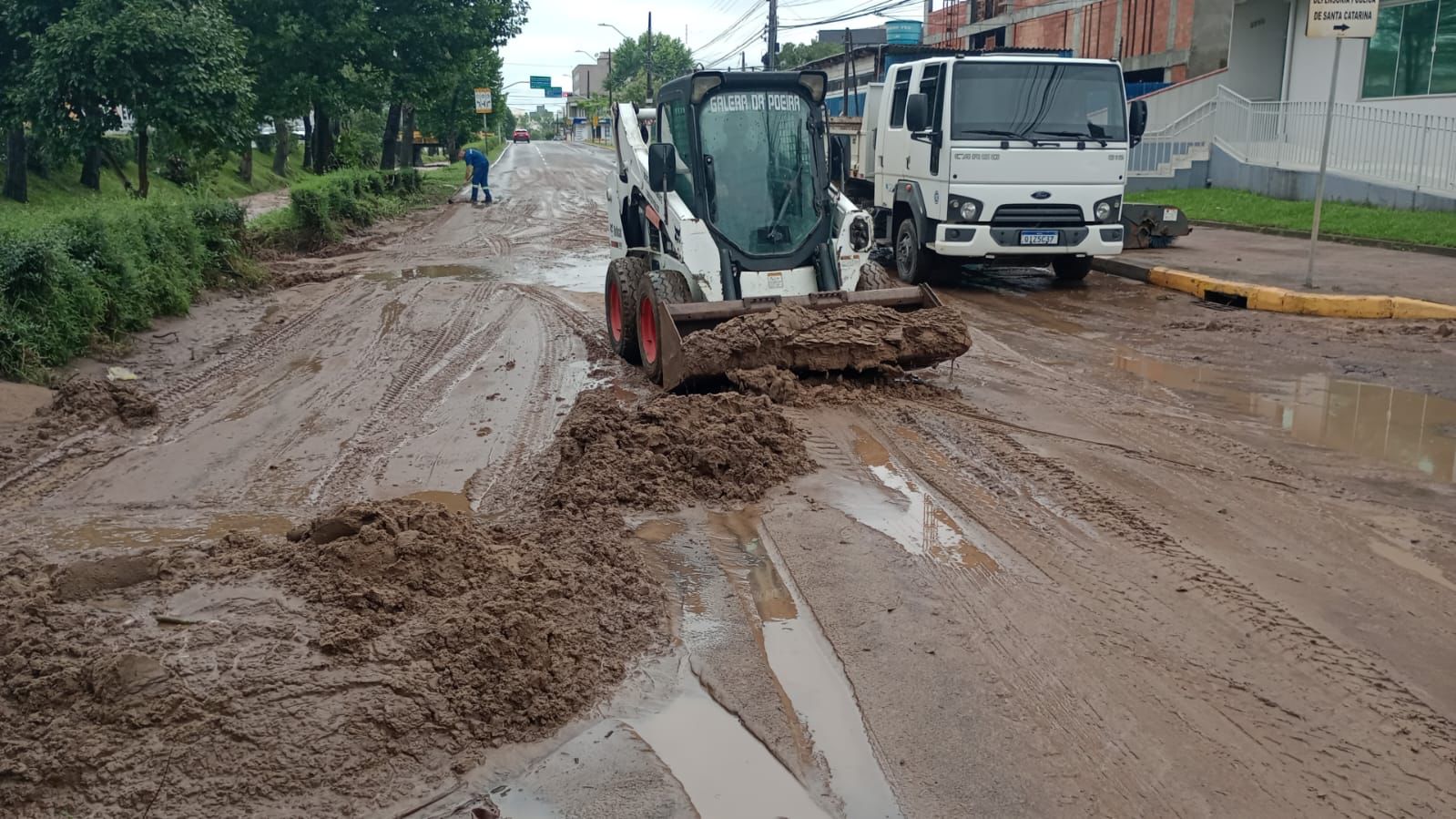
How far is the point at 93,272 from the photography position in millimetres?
11008

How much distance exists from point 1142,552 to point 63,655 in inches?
182

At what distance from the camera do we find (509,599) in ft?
15.7

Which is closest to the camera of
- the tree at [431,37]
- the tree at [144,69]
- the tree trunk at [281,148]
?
the tree at [144,69]

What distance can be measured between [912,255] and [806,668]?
10695 mm

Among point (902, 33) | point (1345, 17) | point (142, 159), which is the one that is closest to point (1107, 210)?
point (1345, 17)

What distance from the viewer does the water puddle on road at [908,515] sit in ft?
18.2

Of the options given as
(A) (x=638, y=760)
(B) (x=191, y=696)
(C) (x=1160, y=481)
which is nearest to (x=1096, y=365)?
(C) (x=1160, y=481)

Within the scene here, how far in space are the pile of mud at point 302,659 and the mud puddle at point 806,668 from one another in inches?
20.1

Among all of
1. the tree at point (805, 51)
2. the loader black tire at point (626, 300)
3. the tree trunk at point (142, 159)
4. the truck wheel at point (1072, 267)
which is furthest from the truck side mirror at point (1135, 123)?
the tree at point (805, 51)

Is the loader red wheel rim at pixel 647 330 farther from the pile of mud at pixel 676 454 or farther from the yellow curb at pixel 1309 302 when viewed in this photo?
the yellow curb at pixel 1309 302

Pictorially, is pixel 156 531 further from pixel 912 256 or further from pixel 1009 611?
pixel 912 256

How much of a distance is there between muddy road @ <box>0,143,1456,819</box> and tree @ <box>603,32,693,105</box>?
8490 centimetres

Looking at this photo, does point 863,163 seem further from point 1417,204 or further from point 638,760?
point 638,760

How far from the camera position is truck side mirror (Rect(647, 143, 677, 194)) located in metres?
9.22
